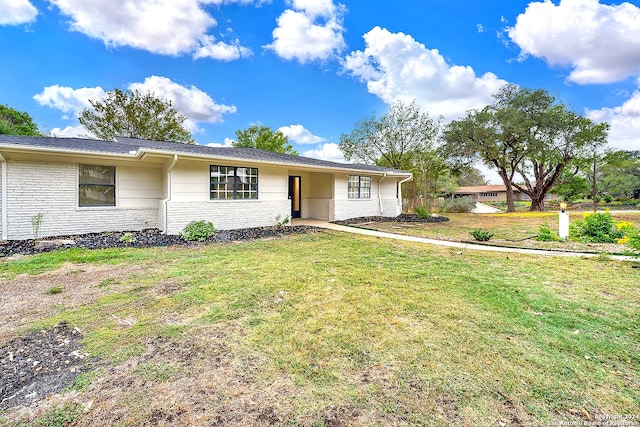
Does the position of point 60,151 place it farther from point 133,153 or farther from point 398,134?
point 398,134

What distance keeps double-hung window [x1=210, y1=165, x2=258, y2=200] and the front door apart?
3506 mm

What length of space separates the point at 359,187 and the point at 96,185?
1042 cm

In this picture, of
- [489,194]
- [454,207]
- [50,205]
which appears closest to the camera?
[50,205]

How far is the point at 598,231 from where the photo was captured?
7.78 meters

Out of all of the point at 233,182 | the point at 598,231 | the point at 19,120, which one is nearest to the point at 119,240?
the point at 233,182

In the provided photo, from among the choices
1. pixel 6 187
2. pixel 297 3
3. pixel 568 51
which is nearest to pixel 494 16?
pixel 568 51

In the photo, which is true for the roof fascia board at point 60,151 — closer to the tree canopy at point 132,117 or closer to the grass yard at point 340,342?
the grass yard at point 340,342

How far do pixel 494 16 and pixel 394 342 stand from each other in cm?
1584

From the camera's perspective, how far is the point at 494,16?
1273 cm

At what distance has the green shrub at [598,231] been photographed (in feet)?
25.0

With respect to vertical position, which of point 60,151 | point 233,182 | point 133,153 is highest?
point 133,153

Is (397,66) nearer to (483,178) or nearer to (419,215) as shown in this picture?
(419,215)

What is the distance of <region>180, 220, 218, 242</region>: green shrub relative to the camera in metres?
8.21

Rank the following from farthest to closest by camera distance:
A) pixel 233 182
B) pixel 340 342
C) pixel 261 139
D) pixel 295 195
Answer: pixel 261 139
pixel 295 195
pixel 233 182
pixel 340 342
